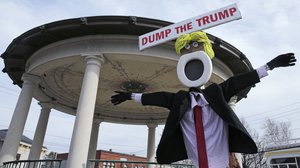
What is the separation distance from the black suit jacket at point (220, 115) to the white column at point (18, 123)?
7.89 m

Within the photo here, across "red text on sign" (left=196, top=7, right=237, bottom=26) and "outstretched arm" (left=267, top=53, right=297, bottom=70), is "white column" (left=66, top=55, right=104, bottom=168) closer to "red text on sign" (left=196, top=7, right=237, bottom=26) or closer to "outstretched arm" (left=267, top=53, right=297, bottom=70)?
"red text on sign" (left=196, top=7, right=237, bottom=26)

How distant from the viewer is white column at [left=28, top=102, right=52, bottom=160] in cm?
1209

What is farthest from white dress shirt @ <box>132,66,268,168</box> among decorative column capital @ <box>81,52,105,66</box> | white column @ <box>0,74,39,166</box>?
white column @ <box>0,74,39,166</box>

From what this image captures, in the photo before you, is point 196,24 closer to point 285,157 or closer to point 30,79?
point 30,79

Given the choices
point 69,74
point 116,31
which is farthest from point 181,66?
point 69,74

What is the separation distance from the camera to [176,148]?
3031 mm

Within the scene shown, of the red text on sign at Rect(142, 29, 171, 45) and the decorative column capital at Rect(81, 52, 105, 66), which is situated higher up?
the decorative column capital at Rect(81, 52, 105, 66)

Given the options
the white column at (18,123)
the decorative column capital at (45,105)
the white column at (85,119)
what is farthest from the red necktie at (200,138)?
the decorative column capital at (45,105)

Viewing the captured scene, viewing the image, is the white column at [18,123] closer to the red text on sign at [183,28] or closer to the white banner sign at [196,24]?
the white banner sign at [196,24]

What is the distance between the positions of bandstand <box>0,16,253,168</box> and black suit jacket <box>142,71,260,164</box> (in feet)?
14.9

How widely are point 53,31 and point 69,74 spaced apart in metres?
3.46

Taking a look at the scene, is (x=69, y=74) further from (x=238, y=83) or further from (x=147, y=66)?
(x=238, y=83)

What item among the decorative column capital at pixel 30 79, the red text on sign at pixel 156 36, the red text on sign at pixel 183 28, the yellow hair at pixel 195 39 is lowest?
the yellow hair at pixel 195 39

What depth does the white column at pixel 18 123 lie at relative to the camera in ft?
28.2
